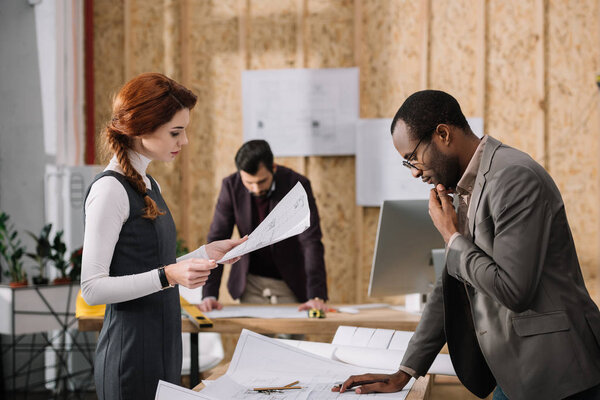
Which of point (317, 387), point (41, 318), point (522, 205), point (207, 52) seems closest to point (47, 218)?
point (41, 318)

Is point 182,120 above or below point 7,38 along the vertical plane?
below

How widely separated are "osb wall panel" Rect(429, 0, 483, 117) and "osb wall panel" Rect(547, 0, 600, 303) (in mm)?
508

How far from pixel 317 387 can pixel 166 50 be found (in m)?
3.85

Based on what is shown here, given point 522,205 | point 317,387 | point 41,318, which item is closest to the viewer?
point 522,205

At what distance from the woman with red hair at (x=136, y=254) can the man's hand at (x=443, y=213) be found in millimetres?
515

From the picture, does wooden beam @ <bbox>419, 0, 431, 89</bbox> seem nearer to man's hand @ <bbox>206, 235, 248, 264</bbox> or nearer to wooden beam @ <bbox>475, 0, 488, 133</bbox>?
wooden beam @ <bbox>475, 0, 488, 133</bbox>

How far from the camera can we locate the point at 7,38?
4.48 metres

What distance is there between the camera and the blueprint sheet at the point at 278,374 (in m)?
1.28

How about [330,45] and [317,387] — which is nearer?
[317,387]

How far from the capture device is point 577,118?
433 centimetres

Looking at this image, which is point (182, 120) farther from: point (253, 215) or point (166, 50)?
point (166, 50)

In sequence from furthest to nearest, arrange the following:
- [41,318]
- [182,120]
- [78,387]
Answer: [78,387] → [41,318] → [182,120]

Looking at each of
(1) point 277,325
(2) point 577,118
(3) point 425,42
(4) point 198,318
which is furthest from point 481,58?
(4) point 198,318

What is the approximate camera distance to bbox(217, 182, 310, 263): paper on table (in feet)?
4.13
